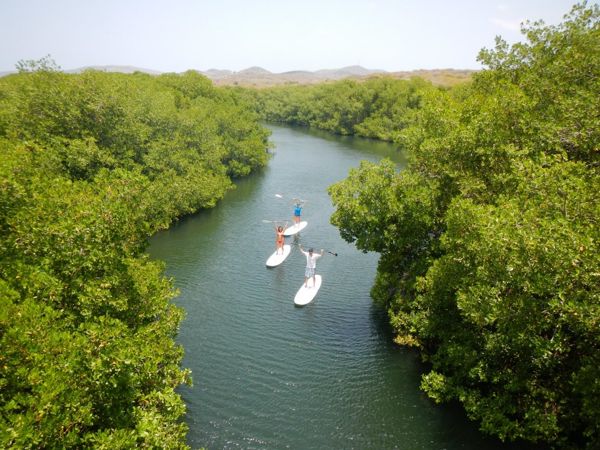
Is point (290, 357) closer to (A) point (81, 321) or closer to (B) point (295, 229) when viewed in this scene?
(A) point (81, 321)

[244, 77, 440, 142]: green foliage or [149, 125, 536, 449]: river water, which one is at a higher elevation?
[244, 77, 440, 142]: green foliage

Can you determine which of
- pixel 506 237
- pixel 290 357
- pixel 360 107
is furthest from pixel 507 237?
pixel 360 107

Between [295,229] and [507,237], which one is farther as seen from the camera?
[295,229]

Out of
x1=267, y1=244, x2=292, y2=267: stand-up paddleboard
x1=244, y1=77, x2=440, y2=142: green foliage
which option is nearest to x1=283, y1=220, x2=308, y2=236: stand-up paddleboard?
x1=267, y1=244, x2=292, y2=267: stand-up paddleboard

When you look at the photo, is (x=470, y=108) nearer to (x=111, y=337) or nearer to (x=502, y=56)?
(x=502, y=56)

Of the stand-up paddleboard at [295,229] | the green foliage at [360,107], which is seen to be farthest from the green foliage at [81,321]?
the green foliage at [360,107]

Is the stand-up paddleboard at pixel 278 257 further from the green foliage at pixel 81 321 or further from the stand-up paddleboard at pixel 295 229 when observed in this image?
the green foliage at pixel 81 321

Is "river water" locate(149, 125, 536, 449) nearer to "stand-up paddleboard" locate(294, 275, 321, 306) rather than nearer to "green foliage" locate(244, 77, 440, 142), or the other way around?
"stand-up paddleboard" locate(294, 275, 321, 306)
